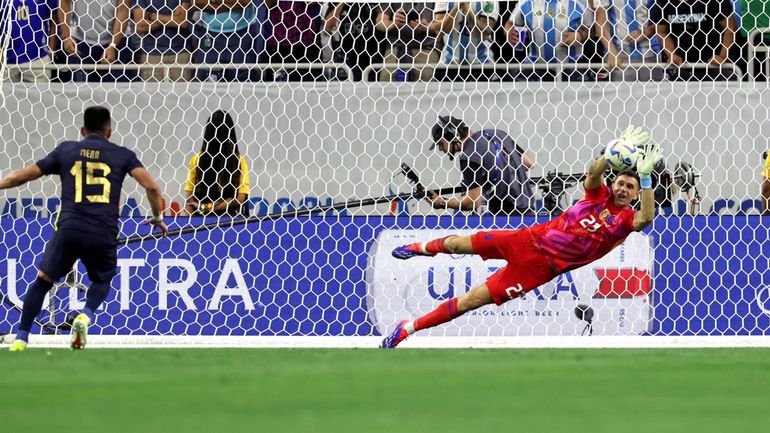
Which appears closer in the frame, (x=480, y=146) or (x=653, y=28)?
(x=480, y=146)

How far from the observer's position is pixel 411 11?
36.4 feet

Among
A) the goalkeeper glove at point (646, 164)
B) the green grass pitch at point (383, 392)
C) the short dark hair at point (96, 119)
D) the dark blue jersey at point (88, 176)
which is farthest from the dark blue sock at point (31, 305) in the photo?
the goalkeeper glove at point (646, 164)

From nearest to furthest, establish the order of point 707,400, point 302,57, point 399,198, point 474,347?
point 707,400, point 474,347, point 399,198, point 302,57

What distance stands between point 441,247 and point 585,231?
3.00 ft

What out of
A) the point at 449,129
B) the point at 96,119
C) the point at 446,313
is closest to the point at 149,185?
the point at 96,119

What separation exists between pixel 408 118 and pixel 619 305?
82.7 inches

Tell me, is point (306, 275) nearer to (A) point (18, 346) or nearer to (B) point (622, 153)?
(A) point (18, 346)

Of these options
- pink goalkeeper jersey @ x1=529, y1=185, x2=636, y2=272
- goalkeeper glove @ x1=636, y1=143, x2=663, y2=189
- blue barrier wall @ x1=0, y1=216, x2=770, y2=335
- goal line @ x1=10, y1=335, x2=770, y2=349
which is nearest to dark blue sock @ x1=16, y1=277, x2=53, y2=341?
goal line @ x1=10, y1=335, x2=770, y2=349

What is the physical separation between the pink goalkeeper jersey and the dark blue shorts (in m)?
2.70

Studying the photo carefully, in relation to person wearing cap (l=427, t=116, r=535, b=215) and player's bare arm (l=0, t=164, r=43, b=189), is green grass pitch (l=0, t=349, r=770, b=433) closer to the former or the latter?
player's bare arm (l=0, t=164, r=43, b=189)

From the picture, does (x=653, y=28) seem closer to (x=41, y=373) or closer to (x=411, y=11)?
(x=411, y=11)

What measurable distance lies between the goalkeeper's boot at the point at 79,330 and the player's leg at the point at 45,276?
0.28 metres

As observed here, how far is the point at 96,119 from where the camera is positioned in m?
7.93

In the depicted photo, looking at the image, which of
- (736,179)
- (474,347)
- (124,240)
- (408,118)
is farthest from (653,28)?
(124,240)
